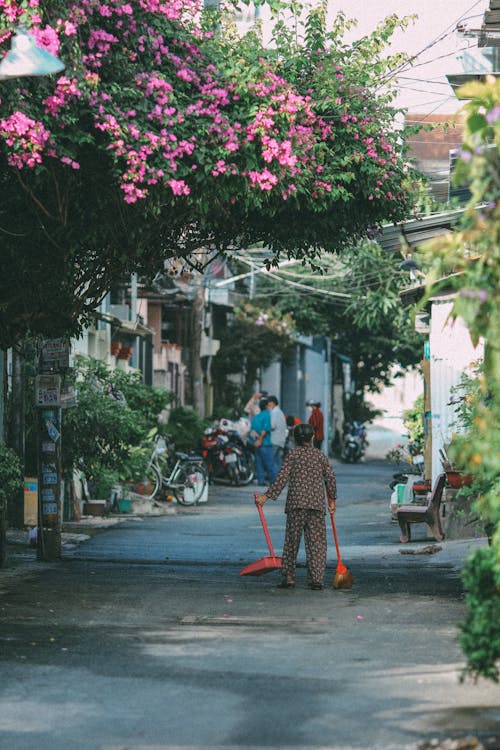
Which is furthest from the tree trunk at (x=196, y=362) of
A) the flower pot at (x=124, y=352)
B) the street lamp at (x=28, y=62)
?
the street lamp at (x=28, y=62)

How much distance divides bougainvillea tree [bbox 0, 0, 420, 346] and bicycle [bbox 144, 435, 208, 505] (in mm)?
12097

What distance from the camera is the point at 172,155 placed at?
12383 millimetres

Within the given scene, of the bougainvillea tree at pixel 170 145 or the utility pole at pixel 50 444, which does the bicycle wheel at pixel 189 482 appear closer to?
the utility pole at pixel 50 444

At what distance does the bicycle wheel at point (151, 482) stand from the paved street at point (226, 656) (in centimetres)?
880

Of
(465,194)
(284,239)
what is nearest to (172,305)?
(465,194)

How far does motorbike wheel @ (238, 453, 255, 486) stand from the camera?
3366 cm

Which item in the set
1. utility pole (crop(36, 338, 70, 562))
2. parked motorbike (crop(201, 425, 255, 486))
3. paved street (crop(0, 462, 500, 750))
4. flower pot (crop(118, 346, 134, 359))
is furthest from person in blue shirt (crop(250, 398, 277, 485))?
utility pole (crop(36, 338, 70, 562))

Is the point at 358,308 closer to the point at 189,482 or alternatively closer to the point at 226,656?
the point at 189,482

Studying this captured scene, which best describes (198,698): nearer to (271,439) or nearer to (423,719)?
(423,719)

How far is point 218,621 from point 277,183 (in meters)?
3.93

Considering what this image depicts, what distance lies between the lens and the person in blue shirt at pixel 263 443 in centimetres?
3209

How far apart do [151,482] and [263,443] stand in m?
5.21

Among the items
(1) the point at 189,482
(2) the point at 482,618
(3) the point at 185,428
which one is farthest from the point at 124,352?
(2) the point at 482,618

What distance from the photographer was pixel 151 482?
2794 centimetres
